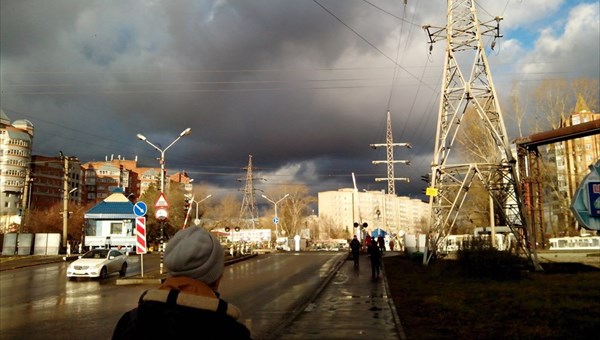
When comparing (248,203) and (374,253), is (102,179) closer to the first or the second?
(248,203)

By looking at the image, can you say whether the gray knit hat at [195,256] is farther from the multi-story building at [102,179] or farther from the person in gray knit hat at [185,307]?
the multi-story building at [102,179]

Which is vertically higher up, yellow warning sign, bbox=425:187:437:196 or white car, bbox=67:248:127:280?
yellow warning sign, bbox=425:187:437:196

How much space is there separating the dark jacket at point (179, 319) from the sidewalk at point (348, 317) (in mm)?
6952

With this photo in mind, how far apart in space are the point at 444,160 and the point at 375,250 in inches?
264

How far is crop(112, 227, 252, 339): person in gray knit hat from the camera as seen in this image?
1.85 meters

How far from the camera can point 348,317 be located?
1061cm

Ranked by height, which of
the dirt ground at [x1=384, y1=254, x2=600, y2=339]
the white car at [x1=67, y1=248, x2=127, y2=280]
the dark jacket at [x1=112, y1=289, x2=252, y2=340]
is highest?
the dark jacket at [x1=112, y1=289, x2=252, y2=340]

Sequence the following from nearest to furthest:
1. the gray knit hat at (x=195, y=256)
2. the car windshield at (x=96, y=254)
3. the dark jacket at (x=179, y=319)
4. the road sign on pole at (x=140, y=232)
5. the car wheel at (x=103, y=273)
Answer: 1. the dark jacket at (x=179, y=319)
2. the gray knit hat at (x=195, y=256)
3. the road sign on pole at (x=140, y=232)
4. the car wheel at (x=103, y=273)
5. the car windshield at (x=96, y=254)

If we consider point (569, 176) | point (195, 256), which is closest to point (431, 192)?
point (195, 256)

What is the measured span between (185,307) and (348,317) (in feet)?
30.3

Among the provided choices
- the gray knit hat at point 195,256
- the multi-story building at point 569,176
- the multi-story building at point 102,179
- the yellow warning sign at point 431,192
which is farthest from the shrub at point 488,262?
the multi-story building at point 102,179

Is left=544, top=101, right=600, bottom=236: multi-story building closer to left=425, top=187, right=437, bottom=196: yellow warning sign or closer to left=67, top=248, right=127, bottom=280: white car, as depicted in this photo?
left=425, top=187, right=437, bottom=196: yellow warning sign

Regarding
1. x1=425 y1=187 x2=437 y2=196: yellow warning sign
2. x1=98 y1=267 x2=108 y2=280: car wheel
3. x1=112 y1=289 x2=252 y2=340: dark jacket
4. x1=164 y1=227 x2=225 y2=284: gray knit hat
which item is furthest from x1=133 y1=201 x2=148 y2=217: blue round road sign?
x1=112 y1=289 x2=252 y2=340: dark jacket

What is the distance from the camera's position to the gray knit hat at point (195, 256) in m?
2.08
